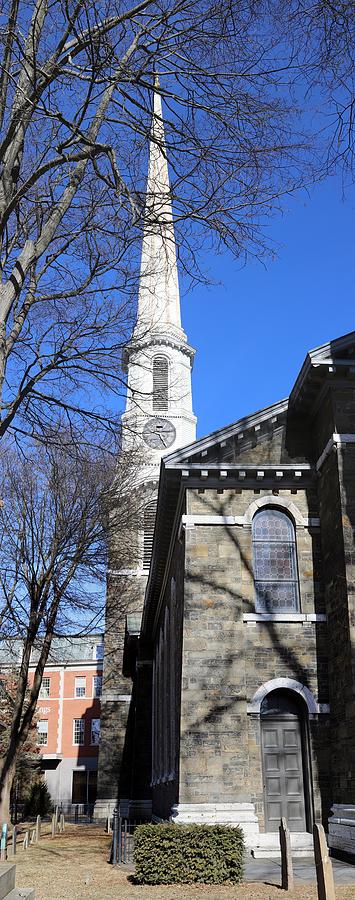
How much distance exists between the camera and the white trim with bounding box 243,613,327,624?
17.3m

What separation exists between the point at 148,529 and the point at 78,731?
31427 millimetres

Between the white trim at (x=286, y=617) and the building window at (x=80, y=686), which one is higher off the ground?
the building window at (x=80, y=686)

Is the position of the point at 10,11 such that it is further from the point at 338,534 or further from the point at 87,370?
the point at 338,534

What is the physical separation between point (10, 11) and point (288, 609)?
43.7 feet

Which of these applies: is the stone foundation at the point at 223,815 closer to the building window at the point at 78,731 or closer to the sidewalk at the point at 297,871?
the sidewalk at the point at 297,871

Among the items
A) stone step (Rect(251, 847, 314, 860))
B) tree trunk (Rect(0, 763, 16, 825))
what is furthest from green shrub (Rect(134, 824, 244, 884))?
tree trunk (Rect(0, 763, 16, 825))

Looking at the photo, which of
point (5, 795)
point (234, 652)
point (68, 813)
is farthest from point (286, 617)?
point (68, 813)

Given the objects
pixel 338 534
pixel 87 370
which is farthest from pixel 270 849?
pixel 87 370

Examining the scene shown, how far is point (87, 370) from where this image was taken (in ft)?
35.4

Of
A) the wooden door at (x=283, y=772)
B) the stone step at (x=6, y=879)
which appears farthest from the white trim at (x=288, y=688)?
the stone step at (x=6, y=879)

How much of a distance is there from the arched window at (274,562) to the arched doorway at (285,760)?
199cm

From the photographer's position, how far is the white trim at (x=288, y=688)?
1662cm

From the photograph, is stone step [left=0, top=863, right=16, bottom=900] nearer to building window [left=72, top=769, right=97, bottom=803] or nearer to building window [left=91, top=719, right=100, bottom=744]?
building window [left=72, top=769, right=97, bottom=803]

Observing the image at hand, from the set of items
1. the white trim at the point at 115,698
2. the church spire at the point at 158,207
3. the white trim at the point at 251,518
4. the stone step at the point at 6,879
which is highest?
the church spire at the point at 158,207
